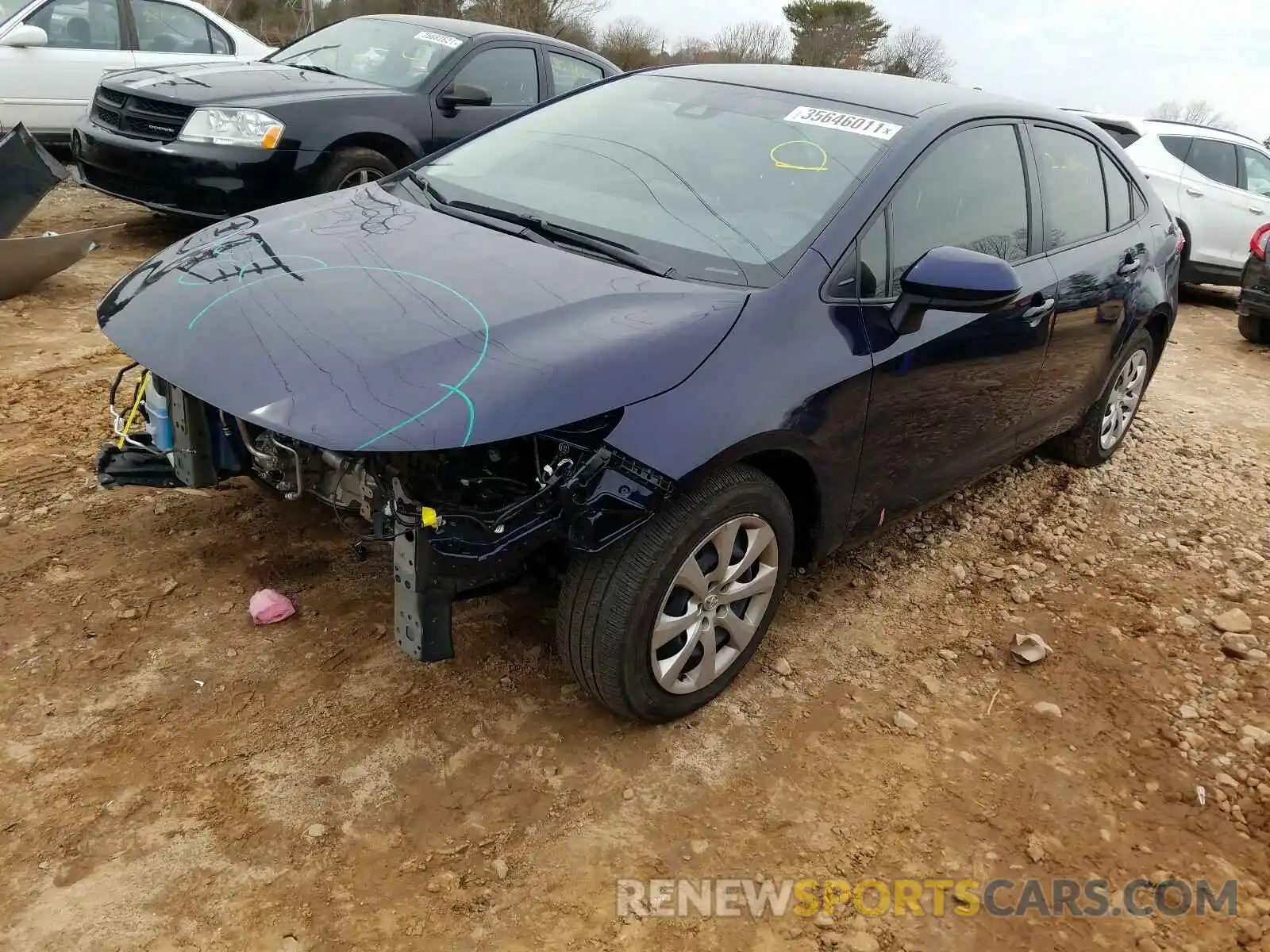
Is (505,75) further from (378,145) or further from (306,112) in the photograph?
(306,112)

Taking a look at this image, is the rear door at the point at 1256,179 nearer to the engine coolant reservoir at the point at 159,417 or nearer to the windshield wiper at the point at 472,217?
the windshield wiper at the point at 472,217

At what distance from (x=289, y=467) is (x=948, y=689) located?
2113 mm

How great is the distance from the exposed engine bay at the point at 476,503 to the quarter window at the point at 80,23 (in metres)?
7.10

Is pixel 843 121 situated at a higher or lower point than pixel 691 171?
higher

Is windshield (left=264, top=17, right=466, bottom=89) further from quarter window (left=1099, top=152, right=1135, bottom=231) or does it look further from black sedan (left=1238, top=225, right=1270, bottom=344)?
black sedan (left=1238, top=225, right=1270, bottom=344)

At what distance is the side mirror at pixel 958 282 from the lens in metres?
2.61

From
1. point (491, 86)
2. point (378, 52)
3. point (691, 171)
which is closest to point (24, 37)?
point (378, 52)

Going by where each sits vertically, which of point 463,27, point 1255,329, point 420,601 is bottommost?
point 1255,329

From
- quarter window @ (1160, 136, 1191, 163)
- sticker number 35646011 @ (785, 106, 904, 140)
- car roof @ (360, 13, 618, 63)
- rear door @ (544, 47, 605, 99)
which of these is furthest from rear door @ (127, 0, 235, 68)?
quarter window @ (1160, 136, 1191, 163)

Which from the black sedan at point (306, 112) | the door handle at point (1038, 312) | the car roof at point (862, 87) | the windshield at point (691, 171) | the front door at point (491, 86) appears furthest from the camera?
the front door at point (491, 86)

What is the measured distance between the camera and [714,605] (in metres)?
2.59

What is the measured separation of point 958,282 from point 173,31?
311 inches

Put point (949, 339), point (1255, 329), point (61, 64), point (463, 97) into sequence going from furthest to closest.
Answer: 1. point (1255, 329)
2. point (61, 64)
3. point (463, 97)
4. point (949, 339)

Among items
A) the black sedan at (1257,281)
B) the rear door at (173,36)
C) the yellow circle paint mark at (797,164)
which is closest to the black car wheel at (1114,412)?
the yellow circle paint mark at (797,164)
